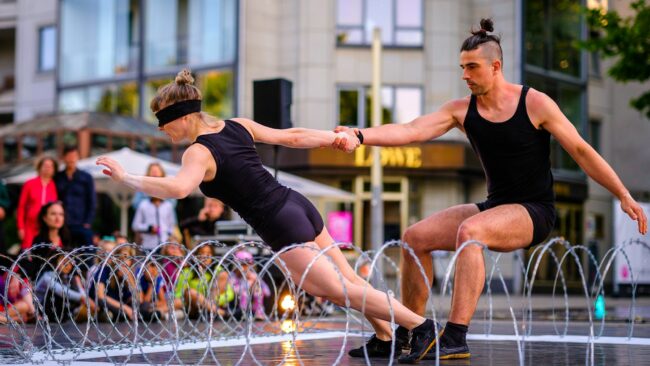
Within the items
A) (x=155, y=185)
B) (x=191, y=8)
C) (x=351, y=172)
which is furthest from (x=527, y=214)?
(x=191, y=8)

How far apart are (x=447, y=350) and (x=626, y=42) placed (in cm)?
1882

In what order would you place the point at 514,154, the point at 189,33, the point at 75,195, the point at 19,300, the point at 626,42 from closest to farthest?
the point at 514,154
the point at 19,300
the point at 75,195
the point at 626,42
the point at 189,33

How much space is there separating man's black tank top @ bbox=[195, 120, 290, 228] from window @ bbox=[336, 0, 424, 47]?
27258 millimetres

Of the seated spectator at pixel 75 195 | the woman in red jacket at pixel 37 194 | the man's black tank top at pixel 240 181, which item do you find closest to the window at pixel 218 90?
the seated spectator at pixel 75 195

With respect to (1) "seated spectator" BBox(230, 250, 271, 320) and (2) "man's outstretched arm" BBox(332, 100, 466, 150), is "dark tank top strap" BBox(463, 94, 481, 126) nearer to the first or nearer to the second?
(2) "man's outstretched arm" BBox(332, 100, 466, 150)

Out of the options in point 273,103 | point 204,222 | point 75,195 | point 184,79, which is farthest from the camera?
point 204,222

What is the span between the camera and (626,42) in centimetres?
2427

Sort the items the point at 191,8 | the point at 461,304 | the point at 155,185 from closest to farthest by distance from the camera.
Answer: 1. the point at 155,185
2. the point at 461,304
3. the point at 191,8

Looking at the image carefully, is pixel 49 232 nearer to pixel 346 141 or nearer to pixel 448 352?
pixel 346 141

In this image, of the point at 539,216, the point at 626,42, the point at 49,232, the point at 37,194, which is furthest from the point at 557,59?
the point at 539,216

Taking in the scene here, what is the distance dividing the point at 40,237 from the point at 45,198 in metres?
1.11

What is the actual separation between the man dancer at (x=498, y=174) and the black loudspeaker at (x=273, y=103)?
590 cm

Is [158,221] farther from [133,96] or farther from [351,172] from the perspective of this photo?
[133,96]

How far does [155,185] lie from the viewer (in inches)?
252
